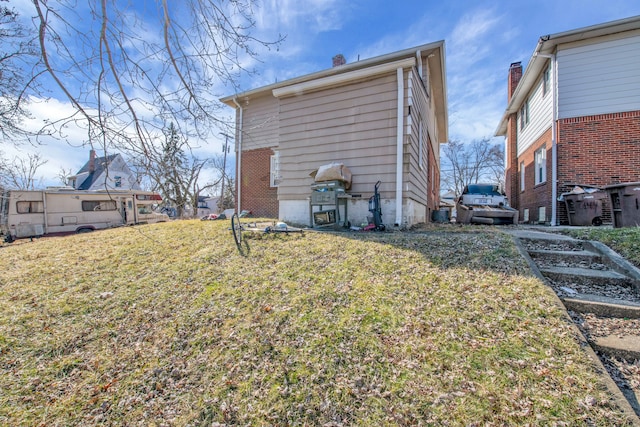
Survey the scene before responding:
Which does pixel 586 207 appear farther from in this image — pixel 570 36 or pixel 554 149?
pixel 570 36

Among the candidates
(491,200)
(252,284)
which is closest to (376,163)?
(252,284)

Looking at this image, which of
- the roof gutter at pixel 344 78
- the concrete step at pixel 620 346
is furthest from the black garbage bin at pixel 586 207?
the concrete step at pixel 620 346

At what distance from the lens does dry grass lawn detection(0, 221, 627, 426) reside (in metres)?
1.74

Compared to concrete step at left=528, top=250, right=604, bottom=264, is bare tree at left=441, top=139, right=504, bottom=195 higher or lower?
higher

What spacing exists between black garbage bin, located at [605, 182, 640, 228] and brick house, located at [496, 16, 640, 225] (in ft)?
11.7

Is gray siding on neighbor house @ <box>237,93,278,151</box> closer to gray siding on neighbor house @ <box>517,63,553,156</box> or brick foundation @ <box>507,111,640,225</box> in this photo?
gray siding on neighbor house @ <box>517,63,553,156</box>

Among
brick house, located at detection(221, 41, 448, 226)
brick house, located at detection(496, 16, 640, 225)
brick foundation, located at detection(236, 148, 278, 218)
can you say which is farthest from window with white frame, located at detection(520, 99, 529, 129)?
brick foundation, located at detection(236, 148, 278, 218)

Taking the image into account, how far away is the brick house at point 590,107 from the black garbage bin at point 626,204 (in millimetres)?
3579

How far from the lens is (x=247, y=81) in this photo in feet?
11.2

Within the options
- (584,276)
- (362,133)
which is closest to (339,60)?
(362,133)

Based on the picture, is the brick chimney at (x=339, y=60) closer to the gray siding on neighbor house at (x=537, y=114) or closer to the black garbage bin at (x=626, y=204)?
the gray siding on neighbor house at (x=537, y=114)

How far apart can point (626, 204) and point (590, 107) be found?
5045mm

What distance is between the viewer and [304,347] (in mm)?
2277

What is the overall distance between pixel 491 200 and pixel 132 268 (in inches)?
430
